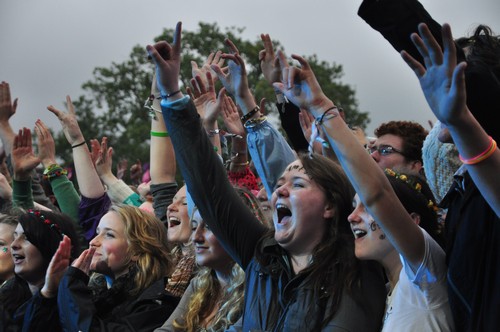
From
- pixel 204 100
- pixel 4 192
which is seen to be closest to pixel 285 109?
pixel 204 100

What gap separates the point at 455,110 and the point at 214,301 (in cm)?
218

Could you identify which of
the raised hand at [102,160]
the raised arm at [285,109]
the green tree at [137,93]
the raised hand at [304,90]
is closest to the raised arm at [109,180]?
the raised hand at [102,160]

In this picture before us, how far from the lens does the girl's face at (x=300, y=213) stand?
3490mm

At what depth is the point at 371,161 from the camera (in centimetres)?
285

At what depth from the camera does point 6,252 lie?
5824 mm

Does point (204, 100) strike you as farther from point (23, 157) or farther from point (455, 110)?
point (455, 110)

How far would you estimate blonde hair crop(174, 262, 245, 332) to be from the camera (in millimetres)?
3938

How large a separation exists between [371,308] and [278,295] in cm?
43

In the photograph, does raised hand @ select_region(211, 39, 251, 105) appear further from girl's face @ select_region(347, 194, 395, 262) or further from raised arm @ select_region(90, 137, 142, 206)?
raised arm @ select_region(90, 137, 142, 206)

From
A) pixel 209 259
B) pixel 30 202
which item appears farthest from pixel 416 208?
pixel 30 202

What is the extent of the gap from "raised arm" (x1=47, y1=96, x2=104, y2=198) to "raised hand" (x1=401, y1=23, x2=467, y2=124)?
13.2ft

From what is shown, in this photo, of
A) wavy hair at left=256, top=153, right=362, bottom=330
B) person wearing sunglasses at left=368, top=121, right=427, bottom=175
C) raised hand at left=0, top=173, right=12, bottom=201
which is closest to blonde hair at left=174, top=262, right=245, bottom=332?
wavy hair at left=256, top=153, right=362, bottom=330

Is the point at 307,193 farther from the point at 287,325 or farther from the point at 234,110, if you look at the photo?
the point at 234,110

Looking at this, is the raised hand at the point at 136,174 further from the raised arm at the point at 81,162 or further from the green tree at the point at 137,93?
the green tree at the point at 137,93
